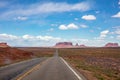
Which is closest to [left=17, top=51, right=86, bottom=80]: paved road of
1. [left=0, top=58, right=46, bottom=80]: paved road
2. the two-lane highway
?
the two-lane highway

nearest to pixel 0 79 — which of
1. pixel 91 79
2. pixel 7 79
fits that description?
pixel 7 79

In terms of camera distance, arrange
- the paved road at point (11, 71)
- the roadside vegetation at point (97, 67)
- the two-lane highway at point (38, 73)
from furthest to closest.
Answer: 1. the roadside vegetation at point (97, 67)
2. the paved road at point (11, 71)
3. the two-lane highway at point (38, 73)

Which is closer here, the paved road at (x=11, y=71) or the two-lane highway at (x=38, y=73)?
the two-lane highway at (x=38, y=73)

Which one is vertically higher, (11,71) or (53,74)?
(11,71)

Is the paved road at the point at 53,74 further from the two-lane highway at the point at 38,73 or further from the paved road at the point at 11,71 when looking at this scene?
the paved road at the point at 11,71

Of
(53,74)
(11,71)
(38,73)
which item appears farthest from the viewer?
(11,71)

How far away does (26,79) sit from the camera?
16.3 meters

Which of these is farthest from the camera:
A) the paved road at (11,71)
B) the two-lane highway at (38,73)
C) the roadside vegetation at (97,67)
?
the roadside vegetation at (97,67)

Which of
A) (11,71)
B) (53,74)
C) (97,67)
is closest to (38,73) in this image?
(53,74)

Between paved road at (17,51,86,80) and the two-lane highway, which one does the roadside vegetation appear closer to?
paved road at (17,51,86,80)

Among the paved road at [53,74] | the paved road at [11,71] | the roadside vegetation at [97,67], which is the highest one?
the paved road at [11,71]

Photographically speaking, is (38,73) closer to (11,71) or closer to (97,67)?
(11,71)

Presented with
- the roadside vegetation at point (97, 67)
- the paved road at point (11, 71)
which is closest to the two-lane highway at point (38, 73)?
the paved road at point (11, 71)

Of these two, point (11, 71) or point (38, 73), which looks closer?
point (38, 73)
